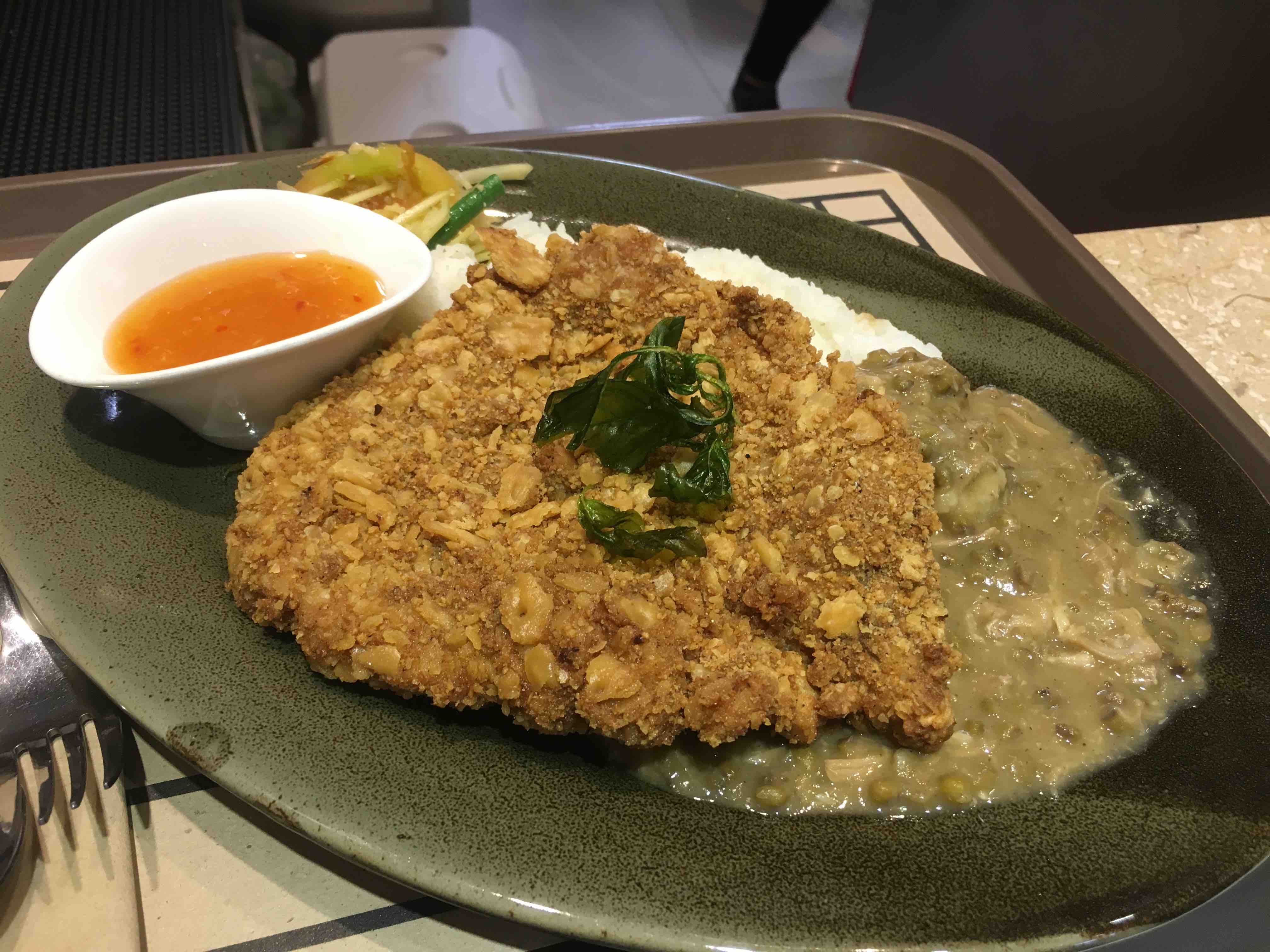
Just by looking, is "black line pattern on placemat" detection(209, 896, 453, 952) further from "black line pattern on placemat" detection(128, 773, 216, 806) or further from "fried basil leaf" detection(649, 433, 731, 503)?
"fried basil leaf" detection(649, 433, 731, 503)

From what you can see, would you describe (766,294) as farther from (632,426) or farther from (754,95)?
(754,95)

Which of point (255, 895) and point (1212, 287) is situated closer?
point (255, 895)

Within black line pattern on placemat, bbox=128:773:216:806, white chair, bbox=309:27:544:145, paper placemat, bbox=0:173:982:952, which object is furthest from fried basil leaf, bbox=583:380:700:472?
white chair, bbox=309:27:544:145

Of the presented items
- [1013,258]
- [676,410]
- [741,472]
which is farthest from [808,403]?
[1013,258]

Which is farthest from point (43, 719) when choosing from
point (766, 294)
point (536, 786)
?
point (766, 294)

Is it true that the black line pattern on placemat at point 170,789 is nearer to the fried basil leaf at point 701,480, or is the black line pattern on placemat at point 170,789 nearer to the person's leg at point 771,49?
the fried basil leaf at point 701,480

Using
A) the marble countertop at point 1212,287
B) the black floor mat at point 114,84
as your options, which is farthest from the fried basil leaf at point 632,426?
the black floor mat at point 114,84

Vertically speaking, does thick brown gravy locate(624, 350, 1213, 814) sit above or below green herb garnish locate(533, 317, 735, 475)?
below
